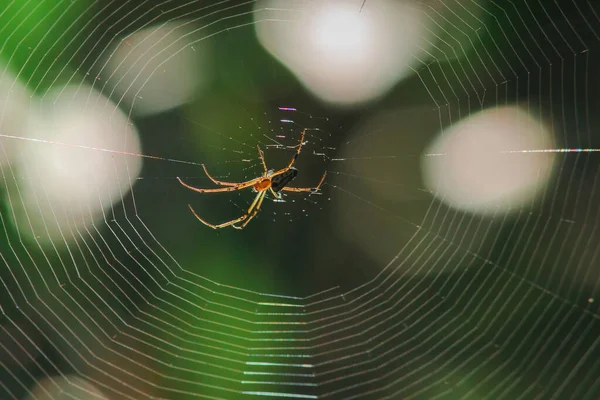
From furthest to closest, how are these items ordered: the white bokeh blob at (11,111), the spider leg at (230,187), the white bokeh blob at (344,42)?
the spider leg at (230,187), the white bokeh blob at (344,42), the white bokeh blob at (11,111)

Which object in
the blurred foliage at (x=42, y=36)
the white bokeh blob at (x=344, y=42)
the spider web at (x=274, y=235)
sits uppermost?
the white bokeh blob at (x=344, y=42)

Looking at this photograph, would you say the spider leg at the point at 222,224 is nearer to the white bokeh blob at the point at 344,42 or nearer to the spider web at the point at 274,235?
the spider web at the point at 274,235

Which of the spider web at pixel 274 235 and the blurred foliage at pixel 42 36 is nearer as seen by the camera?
the blurred foliage at pixel 42 36

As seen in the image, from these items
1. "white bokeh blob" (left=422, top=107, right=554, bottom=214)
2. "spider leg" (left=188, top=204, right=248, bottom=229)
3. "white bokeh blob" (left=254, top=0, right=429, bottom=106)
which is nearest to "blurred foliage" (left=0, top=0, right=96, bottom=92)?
"white bokeh blob" (left=254, top=0, right=429, bottom=106)

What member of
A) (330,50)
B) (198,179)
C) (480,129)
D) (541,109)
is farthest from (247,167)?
(541,109)

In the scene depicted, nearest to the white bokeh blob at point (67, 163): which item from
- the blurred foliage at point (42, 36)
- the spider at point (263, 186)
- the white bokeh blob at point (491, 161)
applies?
the blurred foliage at point (42, 36)

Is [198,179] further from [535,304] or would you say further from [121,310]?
[535,304]

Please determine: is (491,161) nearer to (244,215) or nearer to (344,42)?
(344,42)
